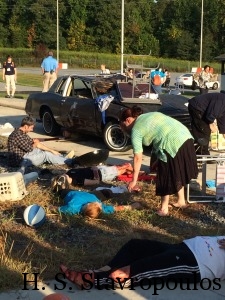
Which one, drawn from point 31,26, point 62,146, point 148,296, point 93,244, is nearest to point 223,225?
point 93,244

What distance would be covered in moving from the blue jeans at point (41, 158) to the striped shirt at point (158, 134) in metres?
3.53

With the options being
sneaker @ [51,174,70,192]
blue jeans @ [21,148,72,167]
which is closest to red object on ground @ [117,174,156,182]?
sneaker @ [51,174,70,192]

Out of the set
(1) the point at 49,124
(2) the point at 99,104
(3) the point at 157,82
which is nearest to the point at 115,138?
(2) the point at 99,104

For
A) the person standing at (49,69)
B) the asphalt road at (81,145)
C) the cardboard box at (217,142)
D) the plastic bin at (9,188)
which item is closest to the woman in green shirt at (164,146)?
the plastic bin at (9,188)

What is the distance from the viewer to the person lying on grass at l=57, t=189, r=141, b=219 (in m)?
7.01

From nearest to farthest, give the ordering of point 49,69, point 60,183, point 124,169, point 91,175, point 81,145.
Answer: point 60,183, point 91,175, point 124,169, point 81,145, point 49,69

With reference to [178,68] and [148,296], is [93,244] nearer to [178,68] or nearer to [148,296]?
[148,296]

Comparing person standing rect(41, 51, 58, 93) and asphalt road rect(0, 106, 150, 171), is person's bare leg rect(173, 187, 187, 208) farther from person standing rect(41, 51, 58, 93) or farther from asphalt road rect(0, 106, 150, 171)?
person standing rect(41, 51, 58, 93)

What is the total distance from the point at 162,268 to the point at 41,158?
562cm

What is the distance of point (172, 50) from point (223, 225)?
87.9 meters

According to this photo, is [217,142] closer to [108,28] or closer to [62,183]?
[62,183]

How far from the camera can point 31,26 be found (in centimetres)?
9638

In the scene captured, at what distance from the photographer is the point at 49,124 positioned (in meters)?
14.3

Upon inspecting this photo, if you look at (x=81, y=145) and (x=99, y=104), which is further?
(x=81, y=145)
